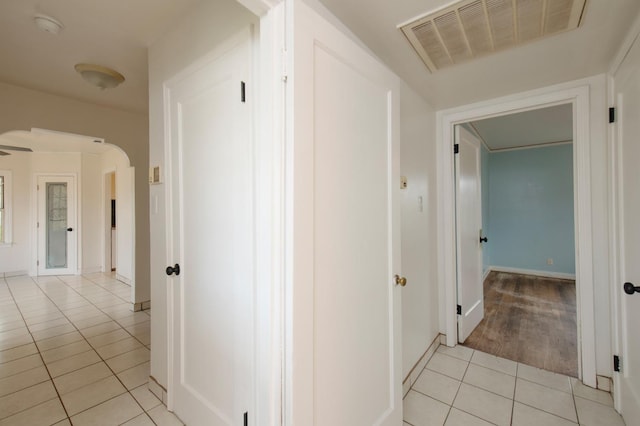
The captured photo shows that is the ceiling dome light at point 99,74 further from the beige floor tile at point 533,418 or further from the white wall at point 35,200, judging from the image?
the beige floor tile at point 533,418

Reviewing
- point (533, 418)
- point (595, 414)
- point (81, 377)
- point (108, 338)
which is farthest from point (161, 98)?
point (595, 414)

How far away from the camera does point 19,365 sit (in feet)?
7.53

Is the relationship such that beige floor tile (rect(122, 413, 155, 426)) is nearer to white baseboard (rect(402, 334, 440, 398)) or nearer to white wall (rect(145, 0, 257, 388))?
white wall (rect(145, 0, 257, 388))

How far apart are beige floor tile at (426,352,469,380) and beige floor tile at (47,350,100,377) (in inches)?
114

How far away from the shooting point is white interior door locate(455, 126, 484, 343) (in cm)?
266

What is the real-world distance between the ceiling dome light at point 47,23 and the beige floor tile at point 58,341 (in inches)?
107

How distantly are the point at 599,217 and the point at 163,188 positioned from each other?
10.1 feet

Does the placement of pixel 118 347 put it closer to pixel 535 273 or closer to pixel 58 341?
pixel 58 341

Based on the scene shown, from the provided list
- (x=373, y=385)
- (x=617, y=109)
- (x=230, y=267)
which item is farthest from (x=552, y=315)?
(x=230, y=267)

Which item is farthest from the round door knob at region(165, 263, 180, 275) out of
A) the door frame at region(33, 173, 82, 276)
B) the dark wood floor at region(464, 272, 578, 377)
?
the door frame at region(33, 173, 82, 276)

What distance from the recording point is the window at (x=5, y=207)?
5191mm

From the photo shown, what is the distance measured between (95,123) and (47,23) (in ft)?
5.26

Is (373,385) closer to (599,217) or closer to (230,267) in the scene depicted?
(230,267)

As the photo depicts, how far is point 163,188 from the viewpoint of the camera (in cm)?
179
